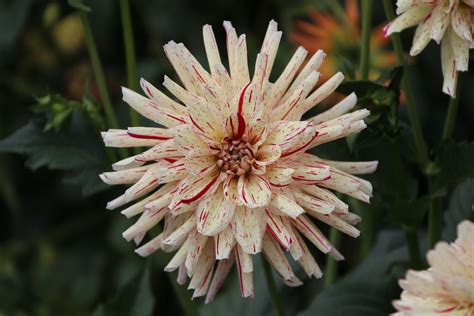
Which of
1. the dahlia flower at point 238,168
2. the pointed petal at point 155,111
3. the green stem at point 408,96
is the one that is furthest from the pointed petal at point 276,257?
the green stem at point 408,96

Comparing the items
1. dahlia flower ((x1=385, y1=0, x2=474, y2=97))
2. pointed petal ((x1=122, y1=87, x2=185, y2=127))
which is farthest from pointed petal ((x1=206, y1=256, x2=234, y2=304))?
dahlia flower ((x1=385, y1=0, x2=474, y2=97))

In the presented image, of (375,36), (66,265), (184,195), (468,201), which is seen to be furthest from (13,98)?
(184,195)

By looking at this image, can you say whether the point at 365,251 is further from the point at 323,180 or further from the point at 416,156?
the point at 323,180

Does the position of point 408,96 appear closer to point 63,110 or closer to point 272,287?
point 272,287

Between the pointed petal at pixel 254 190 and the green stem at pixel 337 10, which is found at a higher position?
the green stem at pixel 337 10

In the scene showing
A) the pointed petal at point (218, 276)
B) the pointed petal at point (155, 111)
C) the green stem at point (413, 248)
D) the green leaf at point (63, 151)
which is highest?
the green leaf at point (63, 151)

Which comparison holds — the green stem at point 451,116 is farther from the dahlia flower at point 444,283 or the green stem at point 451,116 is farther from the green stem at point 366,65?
the dahlia flower at point 444,283
